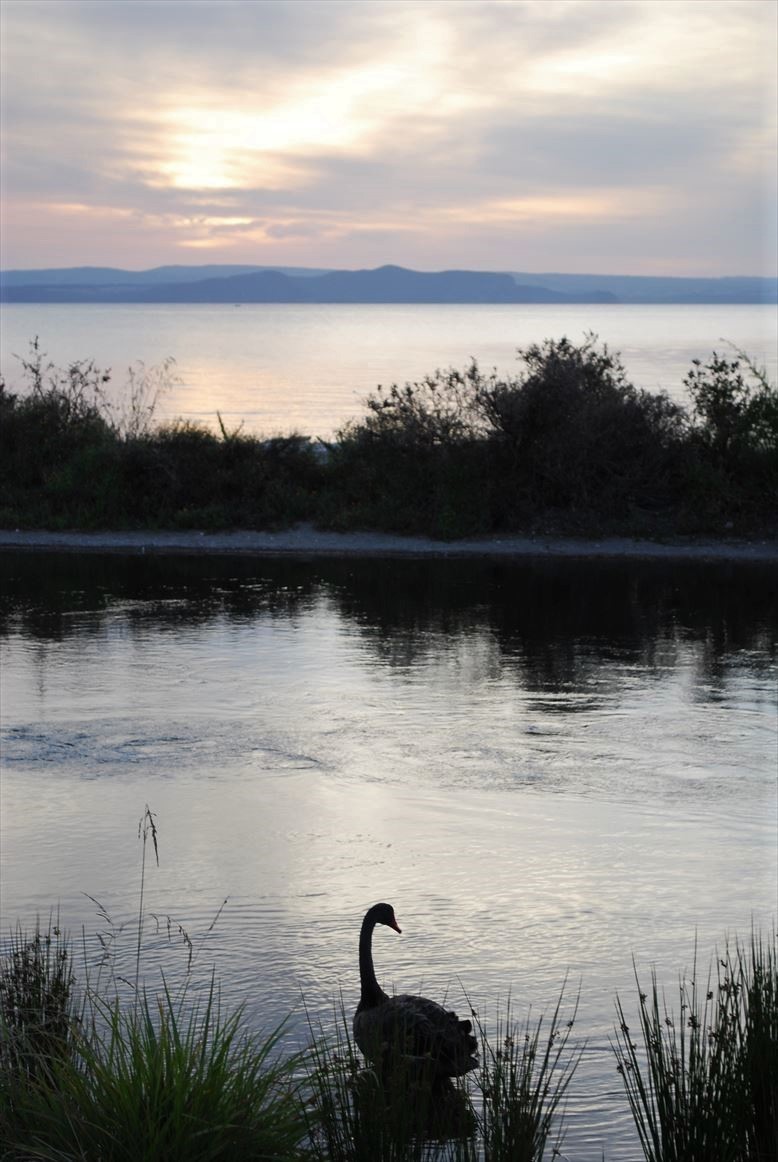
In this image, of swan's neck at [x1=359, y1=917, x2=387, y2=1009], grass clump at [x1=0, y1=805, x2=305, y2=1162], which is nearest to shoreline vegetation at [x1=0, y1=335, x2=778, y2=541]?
swan's neck at [x1=359, y1=917, x2=387, y2=1009]

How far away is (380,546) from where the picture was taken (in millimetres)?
22844

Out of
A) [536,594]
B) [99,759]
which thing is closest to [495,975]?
[99,759]

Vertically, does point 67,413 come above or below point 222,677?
above

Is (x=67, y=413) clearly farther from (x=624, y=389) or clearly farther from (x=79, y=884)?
(x=79, y=884)

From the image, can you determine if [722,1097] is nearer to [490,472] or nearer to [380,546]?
[380,546]

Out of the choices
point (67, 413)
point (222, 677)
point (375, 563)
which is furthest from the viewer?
point (67, 413)

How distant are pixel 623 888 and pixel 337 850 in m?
1.87

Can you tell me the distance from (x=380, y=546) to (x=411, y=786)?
1235 centimetres

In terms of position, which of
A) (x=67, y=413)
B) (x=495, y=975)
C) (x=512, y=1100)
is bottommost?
(x=495, y=975)

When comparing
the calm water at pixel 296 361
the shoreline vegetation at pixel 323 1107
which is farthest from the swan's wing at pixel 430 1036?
the calm water at pixel 296 361

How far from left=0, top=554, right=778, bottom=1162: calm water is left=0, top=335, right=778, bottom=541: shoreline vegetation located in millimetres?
5297

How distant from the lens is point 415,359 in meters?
85.6

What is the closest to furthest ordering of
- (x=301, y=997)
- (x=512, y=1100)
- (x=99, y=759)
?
(x=512, y=1100) < (x=301, y=997) < (x=99, y=759)

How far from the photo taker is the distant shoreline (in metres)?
22.3
